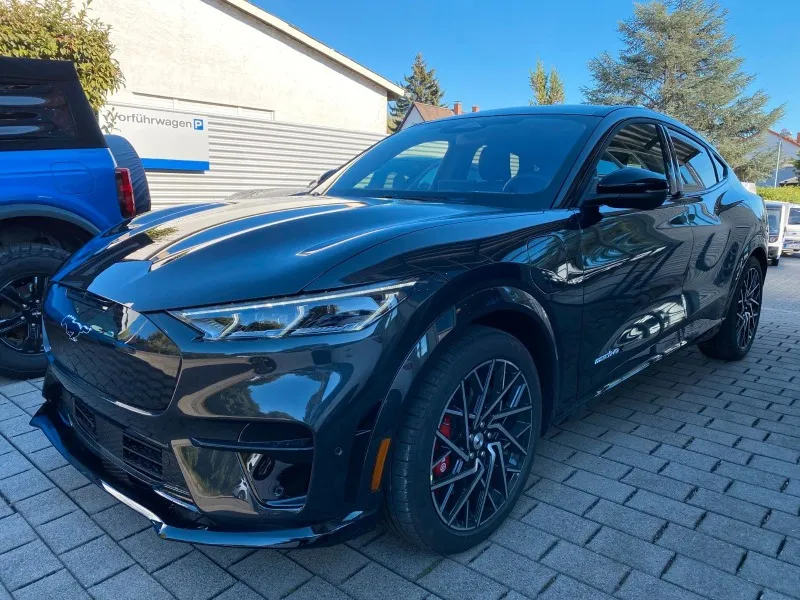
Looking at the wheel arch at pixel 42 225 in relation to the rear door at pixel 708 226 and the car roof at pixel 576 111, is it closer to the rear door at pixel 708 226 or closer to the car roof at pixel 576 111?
the car roof at pixel 576 111

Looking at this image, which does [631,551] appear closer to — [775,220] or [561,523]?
[561,523]

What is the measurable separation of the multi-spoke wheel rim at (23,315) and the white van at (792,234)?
19.6 metres

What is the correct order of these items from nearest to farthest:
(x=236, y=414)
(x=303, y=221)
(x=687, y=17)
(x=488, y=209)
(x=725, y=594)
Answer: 1. (x=236, y=414)
2. (x=725, y=594)
3. (x=303, y=221)
4. (x=488, y=209)
5. (x=687, y=17)

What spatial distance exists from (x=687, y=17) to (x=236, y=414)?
38.9m

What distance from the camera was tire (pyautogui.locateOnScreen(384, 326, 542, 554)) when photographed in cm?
190

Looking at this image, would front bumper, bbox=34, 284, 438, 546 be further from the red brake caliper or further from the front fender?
the red brake caliper

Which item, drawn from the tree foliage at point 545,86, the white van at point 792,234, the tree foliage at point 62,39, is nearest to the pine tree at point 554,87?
the tree foliage at point 545,86

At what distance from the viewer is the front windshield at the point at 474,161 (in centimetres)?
277

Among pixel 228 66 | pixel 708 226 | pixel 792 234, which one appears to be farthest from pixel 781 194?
pixel 708 226

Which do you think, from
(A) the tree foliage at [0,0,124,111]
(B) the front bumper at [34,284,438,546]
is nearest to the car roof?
(B) the front bumper at [34,284,438,546]

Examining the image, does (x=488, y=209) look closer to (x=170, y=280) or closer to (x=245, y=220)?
(x=245, y=220)

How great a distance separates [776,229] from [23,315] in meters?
17.7

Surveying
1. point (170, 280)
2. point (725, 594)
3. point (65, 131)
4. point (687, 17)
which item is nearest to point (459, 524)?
point (725, 594)

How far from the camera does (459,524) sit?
216 centimetres
